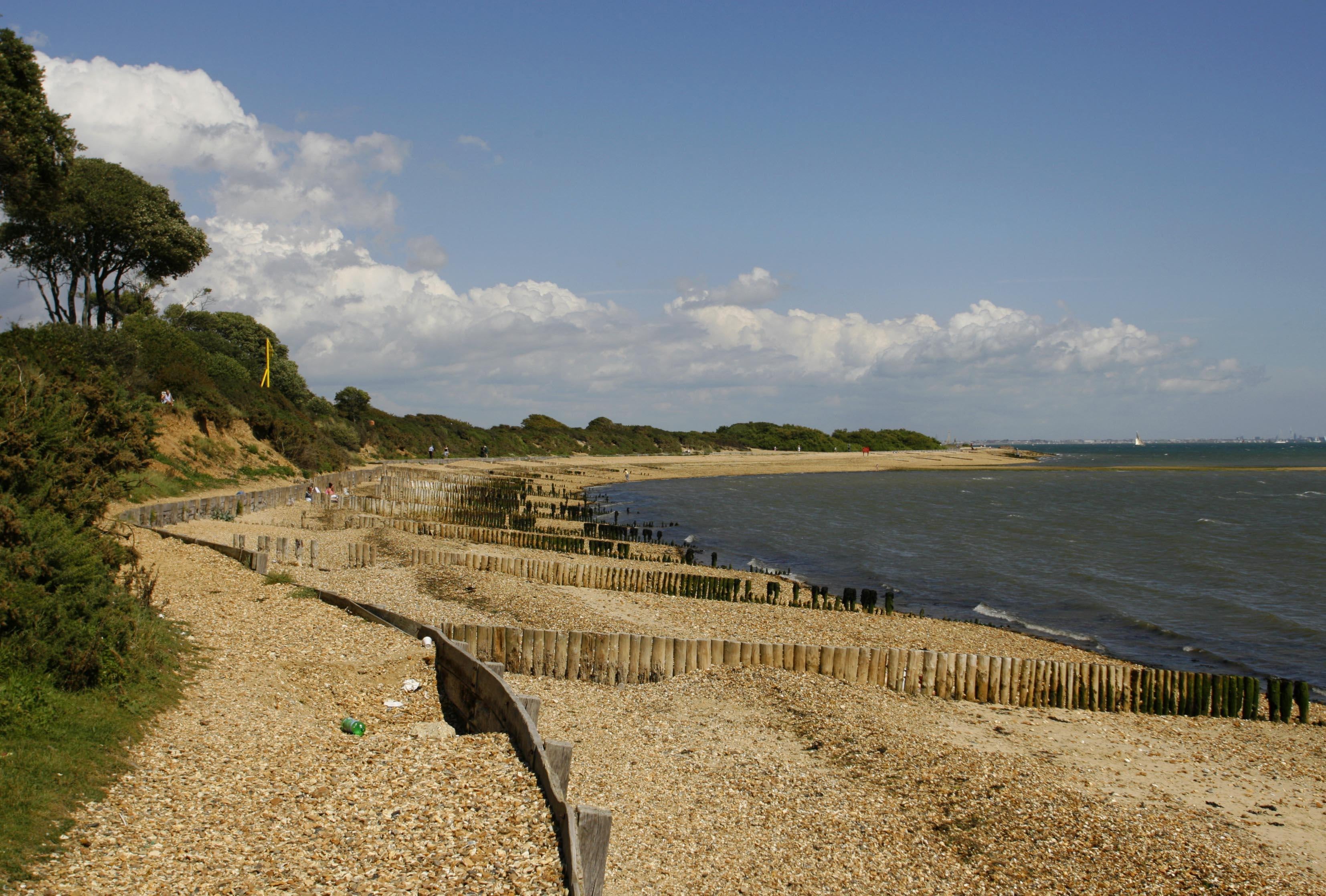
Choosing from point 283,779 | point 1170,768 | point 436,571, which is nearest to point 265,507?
point 436,571

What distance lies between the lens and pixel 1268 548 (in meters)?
37.5

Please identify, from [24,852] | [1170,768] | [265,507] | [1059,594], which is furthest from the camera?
[265,507]

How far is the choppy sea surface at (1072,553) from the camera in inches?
857

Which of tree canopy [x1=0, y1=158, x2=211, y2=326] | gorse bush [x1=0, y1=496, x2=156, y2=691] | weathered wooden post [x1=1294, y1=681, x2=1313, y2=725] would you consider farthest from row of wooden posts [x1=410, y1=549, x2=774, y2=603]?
tree canopy [x1=0, y1=158, x2=211, y2=326]

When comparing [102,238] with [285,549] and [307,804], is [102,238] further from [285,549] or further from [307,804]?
[307,804]

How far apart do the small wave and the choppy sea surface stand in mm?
59

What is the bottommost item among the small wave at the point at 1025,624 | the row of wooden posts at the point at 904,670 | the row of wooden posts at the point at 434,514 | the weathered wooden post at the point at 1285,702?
the small wave at the point at 1025,624

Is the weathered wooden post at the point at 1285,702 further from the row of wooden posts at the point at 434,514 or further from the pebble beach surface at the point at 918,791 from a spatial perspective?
the row of wooden posts at the point at 434,514

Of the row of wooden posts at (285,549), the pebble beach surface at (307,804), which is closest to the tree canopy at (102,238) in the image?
the row of wooden posts at (285,549)

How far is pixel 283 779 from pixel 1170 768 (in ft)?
37.1

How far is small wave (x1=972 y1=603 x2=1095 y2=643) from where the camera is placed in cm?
2095

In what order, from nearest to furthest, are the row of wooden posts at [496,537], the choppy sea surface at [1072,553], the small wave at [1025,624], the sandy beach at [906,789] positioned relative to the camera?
the sandy beach at [906,789] → the small wave at [1025,624] → the choppy sea surface at [1072,553] → the row of wooden posts at [496,537]

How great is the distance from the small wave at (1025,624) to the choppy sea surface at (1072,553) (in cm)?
6

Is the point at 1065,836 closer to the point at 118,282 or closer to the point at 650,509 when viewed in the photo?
the point at 650,509
